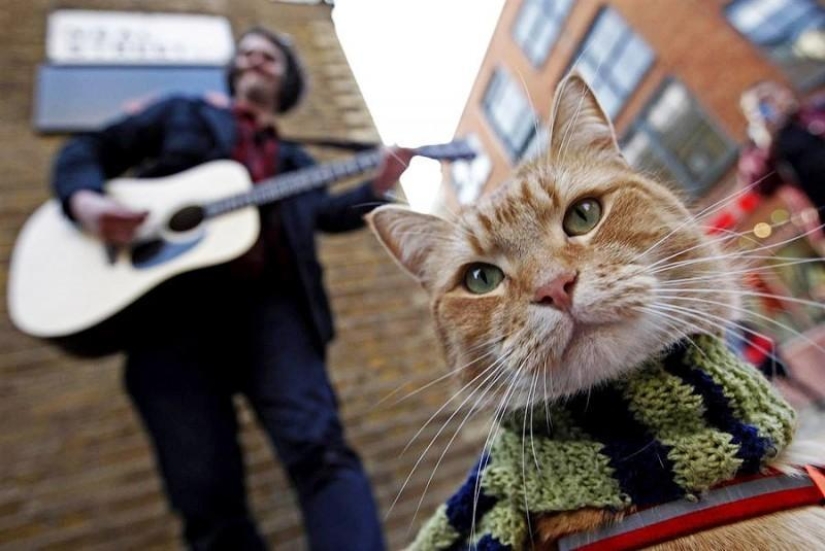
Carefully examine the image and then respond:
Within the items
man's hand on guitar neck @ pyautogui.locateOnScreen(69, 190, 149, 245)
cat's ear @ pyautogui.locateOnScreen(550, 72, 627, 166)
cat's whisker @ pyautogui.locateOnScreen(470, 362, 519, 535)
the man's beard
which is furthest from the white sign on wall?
cat's whisker @ pyautogui.locateOnScreen(470, 362, 519, 535)

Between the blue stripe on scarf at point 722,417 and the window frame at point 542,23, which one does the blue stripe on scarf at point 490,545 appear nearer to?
the blue stripe on scarf at point 722,417

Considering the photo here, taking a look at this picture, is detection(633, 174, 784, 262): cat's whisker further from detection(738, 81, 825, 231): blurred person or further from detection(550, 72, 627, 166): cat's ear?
detection(738, 81, 825, 231): blurred person

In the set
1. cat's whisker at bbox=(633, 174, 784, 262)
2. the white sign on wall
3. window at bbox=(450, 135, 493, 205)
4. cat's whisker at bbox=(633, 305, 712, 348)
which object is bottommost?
cat's whisker at bbox=(633, 305, 712, 348)

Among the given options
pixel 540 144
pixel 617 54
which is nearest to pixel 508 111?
pixel 540 144

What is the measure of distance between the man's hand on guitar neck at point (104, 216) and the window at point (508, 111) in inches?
31.2

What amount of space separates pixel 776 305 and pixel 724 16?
2883 millimetres

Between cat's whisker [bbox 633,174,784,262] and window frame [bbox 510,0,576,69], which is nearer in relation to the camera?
cat's whisker [bbox 633,174,784,262]

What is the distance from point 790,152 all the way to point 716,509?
4.85ft

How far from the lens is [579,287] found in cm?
45

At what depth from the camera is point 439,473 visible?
1604 mm

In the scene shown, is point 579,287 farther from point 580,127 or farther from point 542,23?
point 542,23

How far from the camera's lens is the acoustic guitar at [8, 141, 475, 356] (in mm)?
1075

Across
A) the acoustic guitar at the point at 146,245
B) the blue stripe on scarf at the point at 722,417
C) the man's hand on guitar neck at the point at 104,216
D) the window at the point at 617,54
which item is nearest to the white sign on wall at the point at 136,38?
the acoustic guitar at the point at 146,245

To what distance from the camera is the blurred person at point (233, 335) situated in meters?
0.89
